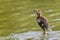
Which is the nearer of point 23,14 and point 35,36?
point 35,36

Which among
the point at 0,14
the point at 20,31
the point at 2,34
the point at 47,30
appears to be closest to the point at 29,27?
the point at 20,31

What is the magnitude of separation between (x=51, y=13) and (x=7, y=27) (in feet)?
6.36

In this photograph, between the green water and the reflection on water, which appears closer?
the reflection on water

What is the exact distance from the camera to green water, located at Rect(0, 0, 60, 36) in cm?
706

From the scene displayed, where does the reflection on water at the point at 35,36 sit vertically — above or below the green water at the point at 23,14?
below

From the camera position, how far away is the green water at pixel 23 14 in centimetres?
706

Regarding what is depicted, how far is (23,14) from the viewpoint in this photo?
28.7ft

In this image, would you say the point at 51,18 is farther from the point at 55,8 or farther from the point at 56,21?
the point at 55,8

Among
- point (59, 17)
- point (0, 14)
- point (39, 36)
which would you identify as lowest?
point (39, 36)

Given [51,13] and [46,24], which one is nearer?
[46,24]

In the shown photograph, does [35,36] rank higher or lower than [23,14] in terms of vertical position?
lower

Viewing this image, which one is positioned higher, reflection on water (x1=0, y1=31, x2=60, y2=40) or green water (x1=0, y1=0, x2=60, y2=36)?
green water (x1=0, y1=0, x2=60, y2=36)

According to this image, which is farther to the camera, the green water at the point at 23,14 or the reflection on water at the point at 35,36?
the green water at the point at 23,14

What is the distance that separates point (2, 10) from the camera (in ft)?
30.9
